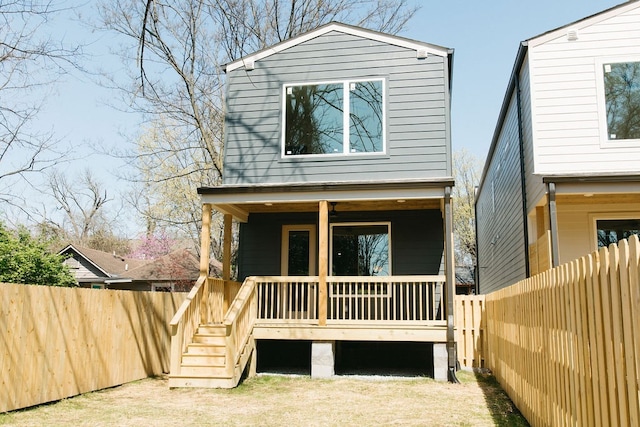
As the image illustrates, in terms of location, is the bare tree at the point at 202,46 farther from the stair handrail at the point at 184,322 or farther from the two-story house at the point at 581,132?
the two-story house at the point at 581,132

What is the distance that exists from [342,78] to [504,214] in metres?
6.44

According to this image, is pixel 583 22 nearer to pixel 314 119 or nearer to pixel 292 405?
pixel 314 119

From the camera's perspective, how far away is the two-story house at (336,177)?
34.3ft

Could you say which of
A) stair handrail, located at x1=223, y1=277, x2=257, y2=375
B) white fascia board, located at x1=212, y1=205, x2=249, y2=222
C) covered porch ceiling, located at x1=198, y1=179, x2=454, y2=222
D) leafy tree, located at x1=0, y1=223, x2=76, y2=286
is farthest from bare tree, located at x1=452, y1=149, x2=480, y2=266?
stair handrail, located at x1=223, y1=277, x2=257, y2=375

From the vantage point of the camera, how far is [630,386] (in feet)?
8.78

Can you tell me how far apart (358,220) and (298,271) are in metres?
1.83

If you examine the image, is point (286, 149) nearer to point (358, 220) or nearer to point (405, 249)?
point (358, 220)

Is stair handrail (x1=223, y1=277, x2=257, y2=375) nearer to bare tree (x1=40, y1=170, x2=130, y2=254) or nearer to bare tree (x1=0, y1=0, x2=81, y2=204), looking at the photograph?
bare tree (x1=0, y1=0, x2=81, y2=204)

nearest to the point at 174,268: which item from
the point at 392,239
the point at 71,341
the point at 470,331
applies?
the point at 392,239

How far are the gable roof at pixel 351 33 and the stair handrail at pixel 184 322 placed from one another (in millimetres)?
5074

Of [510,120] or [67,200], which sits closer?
[510,120]

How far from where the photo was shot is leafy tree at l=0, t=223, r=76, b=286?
1328cm

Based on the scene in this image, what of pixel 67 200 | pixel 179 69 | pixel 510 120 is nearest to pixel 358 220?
pixel 510 120

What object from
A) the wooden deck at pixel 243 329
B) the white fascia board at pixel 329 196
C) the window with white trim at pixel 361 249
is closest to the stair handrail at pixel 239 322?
the wooden deck at pixel 243 329
